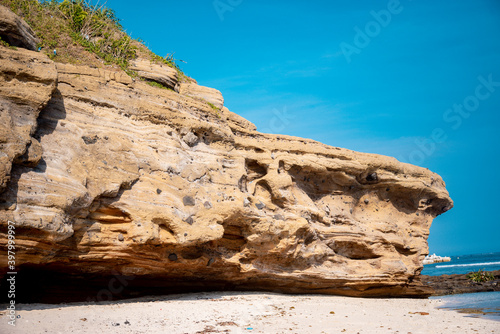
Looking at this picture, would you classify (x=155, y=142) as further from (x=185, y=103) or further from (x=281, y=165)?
(x=281, y=165)

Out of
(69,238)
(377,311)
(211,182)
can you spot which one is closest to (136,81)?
(211,182)

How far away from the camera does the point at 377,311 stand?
383 inches

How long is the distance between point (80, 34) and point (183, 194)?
615cm

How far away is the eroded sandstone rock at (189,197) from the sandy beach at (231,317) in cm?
88

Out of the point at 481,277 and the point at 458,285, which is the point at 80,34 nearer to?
the point at 458,285

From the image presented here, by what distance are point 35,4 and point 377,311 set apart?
1293 centimetres

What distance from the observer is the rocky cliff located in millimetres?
6941

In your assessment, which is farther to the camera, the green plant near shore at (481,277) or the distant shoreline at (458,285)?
the green plant near shore at (481,277)

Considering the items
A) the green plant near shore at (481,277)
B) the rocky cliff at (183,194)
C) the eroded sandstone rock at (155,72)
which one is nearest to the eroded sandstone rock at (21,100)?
the rocky cliff at (183,194)

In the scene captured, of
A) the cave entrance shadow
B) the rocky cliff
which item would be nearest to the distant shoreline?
the rocky cliff

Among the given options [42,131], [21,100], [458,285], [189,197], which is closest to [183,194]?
[189,197]

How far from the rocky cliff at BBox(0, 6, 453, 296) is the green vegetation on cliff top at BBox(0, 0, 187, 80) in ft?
2.49

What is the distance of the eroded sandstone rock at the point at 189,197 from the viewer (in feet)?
23.1

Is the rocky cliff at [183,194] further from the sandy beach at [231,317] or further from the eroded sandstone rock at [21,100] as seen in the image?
the sandy beach at [231,317]
